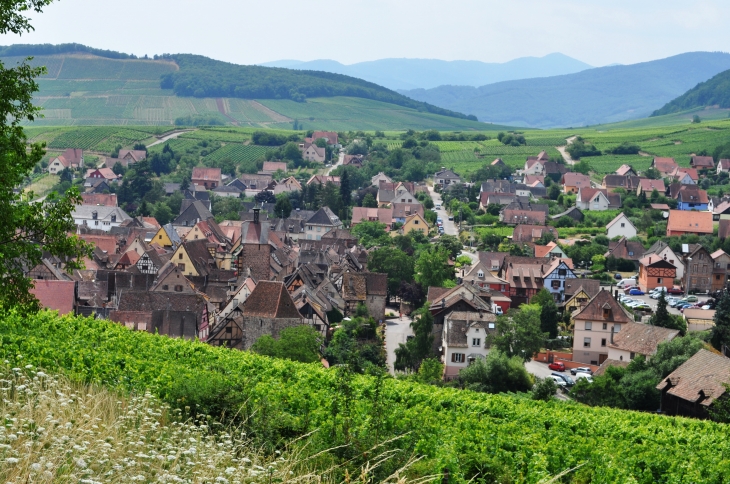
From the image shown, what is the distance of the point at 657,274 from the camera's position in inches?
2771

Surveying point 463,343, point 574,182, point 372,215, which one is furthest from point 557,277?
point 574,182

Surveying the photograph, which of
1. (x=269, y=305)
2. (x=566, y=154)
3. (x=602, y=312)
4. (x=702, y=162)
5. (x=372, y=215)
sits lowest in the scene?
(x=602, y=312)

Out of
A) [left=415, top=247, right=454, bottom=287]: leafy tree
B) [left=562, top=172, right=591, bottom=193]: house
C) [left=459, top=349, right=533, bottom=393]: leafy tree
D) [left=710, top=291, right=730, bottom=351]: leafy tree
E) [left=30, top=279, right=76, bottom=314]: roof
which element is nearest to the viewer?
[left=30, top=279, right=76, bottom=314]: roof

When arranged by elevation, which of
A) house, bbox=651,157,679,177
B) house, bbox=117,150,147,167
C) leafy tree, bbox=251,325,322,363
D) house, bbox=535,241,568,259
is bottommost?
leafy tree, bbox=251,325,322,363

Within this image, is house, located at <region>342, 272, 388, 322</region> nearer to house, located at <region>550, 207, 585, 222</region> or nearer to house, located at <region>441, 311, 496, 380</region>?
house, located at <region>441, 311, 496, 380</region>

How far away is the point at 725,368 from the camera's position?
32.8 metres

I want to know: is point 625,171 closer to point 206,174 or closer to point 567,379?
point 206,174

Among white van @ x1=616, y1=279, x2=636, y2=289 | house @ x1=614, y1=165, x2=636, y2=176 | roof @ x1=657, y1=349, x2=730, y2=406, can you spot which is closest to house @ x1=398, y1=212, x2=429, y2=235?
white van @ x1=616, y1=279, x2=636, y2=289

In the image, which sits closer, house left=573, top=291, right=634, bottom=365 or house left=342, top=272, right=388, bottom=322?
house left=573, top=291, right=634, bottom=365

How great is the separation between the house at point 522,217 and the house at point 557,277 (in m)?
29.0

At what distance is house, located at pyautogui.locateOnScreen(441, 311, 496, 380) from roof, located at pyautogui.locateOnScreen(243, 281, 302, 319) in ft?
26.8

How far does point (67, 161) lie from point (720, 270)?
89.6 meters

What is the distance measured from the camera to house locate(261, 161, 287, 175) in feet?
433

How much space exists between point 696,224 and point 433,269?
37352 mm
